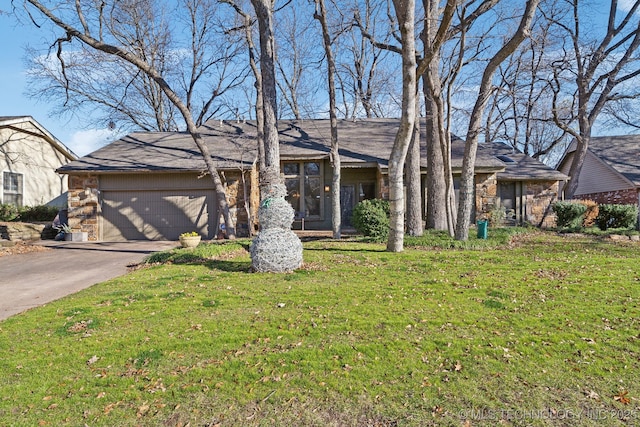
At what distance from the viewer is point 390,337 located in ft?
11.8

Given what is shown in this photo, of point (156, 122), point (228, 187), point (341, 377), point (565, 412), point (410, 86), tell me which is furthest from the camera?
point (156, 122)

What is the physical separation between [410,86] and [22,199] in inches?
706

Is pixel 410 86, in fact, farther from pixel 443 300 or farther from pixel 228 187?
pixel 228 187

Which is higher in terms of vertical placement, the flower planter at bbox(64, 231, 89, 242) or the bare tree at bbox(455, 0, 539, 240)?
the bare tree at bbox(455, 0, 539, 240)

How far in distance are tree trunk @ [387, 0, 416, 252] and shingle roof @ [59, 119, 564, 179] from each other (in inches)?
197

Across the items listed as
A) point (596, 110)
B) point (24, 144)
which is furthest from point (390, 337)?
point (24, 144)

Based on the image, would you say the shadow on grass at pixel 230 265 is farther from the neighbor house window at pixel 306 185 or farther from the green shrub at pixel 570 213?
the green shrub at pixel 570 213

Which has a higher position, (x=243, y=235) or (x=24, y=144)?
(x=24, y=144)

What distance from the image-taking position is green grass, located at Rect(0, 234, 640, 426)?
2.53m

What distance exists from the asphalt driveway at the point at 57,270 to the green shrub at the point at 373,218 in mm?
5815

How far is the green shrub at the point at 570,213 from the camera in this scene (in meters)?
12.7

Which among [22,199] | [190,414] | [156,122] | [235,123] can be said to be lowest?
[190,414]

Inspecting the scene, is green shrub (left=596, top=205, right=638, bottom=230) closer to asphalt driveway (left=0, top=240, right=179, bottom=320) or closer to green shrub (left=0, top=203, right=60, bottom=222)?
asphalt driveway (left=0, top=240, right=179, bottom=320)

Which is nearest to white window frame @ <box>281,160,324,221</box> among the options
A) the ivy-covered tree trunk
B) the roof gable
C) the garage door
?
the garage door
